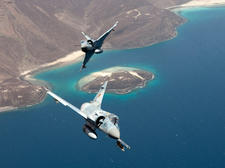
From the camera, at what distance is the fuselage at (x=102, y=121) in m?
93.3

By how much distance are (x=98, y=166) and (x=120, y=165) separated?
11123 mm

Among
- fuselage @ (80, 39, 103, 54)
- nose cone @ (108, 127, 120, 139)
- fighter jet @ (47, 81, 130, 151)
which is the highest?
fuselage @ (80, 39, 103, 54)

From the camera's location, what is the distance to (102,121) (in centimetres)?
9825

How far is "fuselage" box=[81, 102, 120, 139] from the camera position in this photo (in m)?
93.3

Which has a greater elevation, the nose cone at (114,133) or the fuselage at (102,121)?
the fuselage at (102,121)

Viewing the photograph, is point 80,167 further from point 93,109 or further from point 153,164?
point 93,109

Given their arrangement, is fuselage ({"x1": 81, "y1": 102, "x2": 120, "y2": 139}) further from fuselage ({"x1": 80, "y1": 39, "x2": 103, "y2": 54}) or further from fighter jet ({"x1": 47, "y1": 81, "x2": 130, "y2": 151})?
fuselage ({"x1": 80, "y1": 39, "x2": 103, "y2": 54})

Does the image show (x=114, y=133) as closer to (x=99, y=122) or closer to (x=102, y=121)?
(x=102, y=121)

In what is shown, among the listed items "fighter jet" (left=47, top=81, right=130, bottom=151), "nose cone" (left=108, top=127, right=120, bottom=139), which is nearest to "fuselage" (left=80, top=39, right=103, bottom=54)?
"fighter jet" (left=47, top=81, right=130, bottom=151)

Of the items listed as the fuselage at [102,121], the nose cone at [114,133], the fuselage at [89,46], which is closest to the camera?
the nose cone at [114,133]

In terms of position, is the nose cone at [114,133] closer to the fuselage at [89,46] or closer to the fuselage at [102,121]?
the fuselage at [102,121]

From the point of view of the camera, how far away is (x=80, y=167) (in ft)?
653

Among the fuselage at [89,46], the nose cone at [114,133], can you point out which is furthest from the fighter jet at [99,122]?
the fuselage at [89,46]

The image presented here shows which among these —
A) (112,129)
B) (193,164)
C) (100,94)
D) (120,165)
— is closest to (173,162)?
(193,164)
